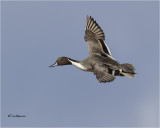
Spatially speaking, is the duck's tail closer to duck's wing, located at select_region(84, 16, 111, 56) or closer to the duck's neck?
duck's wing, located at select_region(84, 16, 111, 56)

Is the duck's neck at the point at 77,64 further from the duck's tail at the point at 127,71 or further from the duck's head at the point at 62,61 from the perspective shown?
the duck's tail at the point at 127,71

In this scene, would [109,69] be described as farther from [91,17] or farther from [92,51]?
A: [91,17]

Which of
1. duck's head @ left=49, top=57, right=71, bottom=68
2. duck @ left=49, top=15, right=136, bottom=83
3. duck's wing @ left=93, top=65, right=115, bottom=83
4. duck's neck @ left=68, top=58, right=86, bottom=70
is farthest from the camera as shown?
duck's head @ left=49, top=57, right=71, bottom=68

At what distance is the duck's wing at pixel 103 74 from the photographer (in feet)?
32.6

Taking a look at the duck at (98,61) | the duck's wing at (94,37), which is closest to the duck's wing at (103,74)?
the duck at (98,61)

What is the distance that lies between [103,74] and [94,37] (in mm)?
2871

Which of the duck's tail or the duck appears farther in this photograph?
the duck's tail

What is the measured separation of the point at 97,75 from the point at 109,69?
0.66 metres

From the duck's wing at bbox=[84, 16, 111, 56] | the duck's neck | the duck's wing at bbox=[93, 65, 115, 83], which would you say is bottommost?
the duck's wing at bbox=[93, 65, 115, 83]

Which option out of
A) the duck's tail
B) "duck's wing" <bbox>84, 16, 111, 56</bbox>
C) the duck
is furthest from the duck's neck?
the duck's tail

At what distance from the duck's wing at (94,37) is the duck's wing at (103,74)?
1525 mm

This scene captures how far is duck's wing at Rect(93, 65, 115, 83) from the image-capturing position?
9931 millimetres

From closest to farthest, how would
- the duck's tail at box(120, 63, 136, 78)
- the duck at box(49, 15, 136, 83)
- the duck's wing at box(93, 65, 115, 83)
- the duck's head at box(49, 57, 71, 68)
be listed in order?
the duck's wing at box(93, 65, 115, 83) < the duck at box(49, 15, 136, 83) < the duck's tail at box(120, 63, 136, 78) < the duck's head at box(49, 57, 71, 68)

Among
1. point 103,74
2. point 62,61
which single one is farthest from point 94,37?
point 103,74
